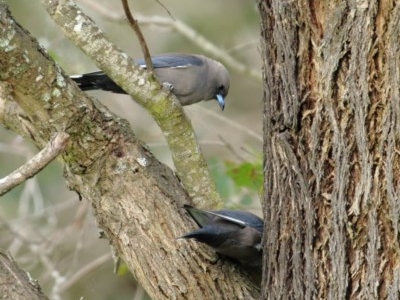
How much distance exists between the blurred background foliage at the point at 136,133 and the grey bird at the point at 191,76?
5.8 inches

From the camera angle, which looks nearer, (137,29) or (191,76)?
(137,29)

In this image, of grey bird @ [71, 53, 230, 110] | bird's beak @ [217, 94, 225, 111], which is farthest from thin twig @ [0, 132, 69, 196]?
bird's beak @ [217, 94, 225, 111]

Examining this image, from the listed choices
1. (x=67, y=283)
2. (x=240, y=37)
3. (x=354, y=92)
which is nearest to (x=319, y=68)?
(x=354, y=92)

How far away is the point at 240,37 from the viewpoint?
927 centimetres

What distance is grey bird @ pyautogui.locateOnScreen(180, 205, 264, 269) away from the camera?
3.44 metres

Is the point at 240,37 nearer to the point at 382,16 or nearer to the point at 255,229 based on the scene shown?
the point at 255,229

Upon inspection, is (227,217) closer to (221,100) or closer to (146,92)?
(146,92)

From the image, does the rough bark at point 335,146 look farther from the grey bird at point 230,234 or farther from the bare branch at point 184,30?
the bare branch at point 184,30

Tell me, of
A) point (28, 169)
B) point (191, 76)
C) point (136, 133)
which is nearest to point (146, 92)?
point (28, 169)

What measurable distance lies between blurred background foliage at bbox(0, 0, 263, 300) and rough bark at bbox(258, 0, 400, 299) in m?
2.05

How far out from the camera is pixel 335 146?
9.39 feet

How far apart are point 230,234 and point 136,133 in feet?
12.0

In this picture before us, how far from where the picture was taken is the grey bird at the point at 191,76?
607 centimetres

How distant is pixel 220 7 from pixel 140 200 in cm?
654
